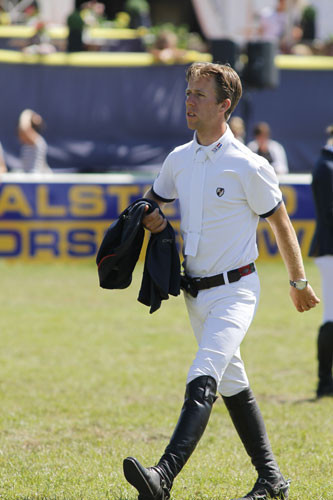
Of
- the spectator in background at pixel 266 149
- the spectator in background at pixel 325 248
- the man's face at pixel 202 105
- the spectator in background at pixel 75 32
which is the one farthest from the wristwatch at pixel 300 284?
the spectator in background at pixel 75 32

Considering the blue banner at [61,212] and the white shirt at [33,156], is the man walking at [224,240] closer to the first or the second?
the blue banner at [61,212]

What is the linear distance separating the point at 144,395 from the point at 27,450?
154 cm

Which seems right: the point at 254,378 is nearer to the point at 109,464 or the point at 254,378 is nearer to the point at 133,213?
the point at 109,464

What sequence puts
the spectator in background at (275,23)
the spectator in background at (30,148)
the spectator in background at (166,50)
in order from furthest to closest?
the spectator in background at (275,23) < the spectator in background at (166,50) < the spectator in background at (30,148)

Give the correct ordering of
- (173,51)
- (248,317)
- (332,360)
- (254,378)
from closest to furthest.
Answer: (248,317)
(332,360)
(254,378)
(173,51)

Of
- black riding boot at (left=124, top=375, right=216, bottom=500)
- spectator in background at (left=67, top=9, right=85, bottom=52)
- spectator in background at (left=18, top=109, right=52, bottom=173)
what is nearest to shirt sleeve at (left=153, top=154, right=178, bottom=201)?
black riding boot at (left=124, top=375, right=216, bottom=500)

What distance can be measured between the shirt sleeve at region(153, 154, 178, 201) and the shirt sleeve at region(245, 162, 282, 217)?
50 centimetres

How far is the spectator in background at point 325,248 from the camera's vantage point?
6352 millimetres

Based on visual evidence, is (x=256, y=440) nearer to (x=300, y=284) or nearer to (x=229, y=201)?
(x=300, y=284)

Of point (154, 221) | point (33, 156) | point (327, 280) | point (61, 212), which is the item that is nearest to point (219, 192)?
point (154, 221)

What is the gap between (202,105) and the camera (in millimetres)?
4180

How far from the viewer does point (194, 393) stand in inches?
156

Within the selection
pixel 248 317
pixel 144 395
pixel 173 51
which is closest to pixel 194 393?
pixel 248 317

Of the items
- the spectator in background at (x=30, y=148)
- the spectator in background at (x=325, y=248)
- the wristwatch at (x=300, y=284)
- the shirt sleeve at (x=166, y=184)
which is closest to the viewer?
the wristwatch at (x=300, y=284)
